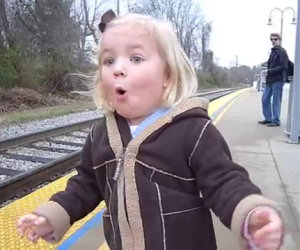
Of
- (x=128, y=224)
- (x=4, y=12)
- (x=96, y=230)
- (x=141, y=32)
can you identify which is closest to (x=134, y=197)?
(x=128, y=224)

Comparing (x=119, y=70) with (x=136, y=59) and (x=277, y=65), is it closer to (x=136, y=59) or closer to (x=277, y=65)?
(x=136, y=59)

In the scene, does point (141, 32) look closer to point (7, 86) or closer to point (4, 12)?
point (7, 86)

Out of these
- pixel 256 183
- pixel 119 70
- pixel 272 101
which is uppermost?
pixel 119 70

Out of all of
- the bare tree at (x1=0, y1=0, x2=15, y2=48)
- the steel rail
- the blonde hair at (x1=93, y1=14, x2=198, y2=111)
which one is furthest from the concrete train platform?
the bare tree at (x1=0, y1=0, x2=15, y2=48)

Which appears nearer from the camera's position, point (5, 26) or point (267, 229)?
point (267, 229)

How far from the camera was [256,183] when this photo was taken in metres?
4.90

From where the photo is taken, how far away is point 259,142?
298 inches

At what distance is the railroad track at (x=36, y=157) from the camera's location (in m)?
5.01

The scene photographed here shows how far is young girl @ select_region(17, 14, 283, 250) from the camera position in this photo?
62.1 inches

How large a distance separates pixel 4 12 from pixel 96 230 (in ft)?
77.2

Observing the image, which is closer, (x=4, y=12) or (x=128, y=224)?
(x=128, y=224)

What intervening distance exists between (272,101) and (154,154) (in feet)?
26.3

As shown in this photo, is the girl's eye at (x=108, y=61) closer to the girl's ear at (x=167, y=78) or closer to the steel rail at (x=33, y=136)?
the girl's ear at (x=167, y=78)

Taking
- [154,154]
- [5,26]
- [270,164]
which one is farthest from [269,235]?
[5,26]
